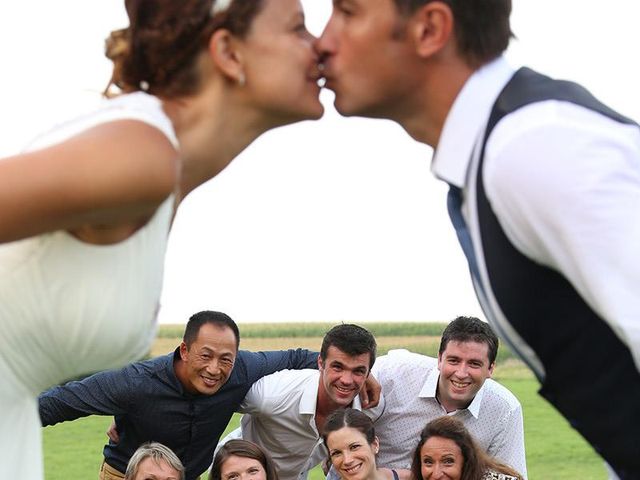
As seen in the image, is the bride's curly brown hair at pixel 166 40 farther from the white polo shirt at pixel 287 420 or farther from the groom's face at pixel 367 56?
the white polo shirt at pixel 287 420

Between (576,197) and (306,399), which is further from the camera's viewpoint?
(306,399)

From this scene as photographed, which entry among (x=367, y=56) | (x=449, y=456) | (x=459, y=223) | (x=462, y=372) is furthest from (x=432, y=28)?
(x=462, y=372)

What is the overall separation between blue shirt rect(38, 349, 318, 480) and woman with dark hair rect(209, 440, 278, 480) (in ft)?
1.82

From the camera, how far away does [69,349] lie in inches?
93.3

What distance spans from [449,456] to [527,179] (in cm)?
344

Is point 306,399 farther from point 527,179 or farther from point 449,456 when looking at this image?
point 527,179

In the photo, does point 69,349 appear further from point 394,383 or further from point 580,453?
point 580,453

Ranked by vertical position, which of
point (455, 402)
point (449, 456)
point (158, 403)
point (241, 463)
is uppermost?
point (455, 402)

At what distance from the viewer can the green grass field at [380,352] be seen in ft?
37.9

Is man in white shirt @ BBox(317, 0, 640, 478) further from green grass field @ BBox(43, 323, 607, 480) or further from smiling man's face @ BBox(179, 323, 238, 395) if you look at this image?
green grass field @ BBox(43, 323, 607, 480)

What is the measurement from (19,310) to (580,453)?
10.4m

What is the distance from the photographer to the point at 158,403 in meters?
6.21

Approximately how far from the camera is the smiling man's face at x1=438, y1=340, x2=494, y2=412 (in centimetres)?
601

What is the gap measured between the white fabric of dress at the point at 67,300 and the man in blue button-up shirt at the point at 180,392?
3.70 meters
